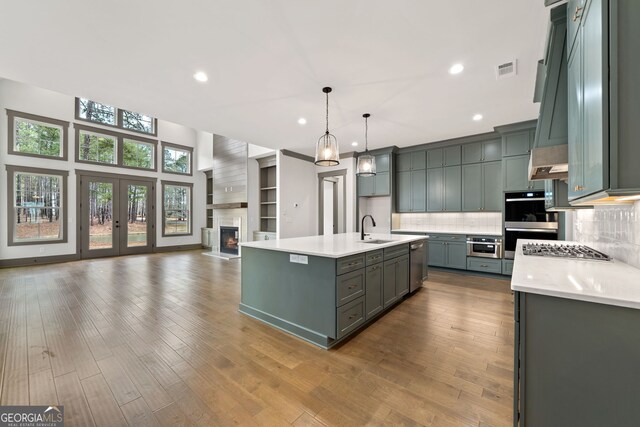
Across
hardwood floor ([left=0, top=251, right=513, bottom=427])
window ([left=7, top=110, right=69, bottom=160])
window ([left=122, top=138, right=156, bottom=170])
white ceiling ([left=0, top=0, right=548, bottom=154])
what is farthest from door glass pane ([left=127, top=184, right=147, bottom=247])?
white ceiling ([left=0, top=0, right=548, bottom=154])

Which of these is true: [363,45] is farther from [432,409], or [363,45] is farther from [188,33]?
[432,409]

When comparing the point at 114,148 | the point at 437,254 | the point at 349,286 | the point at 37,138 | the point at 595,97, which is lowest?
the point at 437,254

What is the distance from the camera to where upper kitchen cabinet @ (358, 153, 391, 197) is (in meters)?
6.26

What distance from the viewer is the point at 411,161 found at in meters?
6.14

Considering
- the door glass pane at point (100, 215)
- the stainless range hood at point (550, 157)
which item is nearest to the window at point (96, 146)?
the door glass pane at point (100, 215)

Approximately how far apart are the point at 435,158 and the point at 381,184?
1325mm

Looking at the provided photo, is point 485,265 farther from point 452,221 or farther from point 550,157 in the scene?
point 550,157

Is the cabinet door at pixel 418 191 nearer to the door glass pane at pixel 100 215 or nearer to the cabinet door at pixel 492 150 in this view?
the cabinet door at pixel 492 150

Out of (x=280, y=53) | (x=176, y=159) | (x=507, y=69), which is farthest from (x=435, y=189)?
(x=176, y=159)

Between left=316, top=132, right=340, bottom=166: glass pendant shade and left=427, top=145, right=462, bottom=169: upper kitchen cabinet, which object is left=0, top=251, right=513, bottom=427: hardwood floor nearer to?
left=316, top=132, right=340, bottom=166: glass pendant shade

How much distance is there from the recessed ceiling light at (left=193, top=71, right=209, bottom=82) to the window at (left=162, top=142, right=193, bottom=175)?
695 cm

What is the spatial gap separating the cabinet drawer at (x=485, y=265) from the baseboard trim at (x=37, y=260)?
9.74 meters

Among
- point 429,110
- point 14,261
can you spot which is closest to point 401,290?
point 429,110

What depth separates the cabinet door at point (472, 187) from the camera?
528 centimetres
